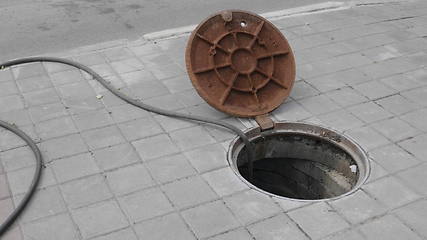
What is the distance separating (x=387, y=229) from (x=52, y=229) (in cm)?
275

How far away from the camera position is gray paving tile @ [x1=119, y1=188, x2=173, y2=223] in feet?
14.0

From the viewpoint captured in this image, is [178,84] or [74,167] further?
[178,84]

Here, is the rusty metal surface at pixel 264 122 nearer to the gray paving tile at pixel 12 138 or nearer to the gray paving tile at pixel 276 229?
the gray paving tile at pixel 276 229

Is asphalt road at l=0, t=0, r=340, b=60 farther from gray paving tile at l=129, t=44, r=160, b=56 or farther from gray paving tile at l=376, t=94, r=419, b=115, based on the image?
A: gray paving tile at l=376, t=94, r=419, b=115

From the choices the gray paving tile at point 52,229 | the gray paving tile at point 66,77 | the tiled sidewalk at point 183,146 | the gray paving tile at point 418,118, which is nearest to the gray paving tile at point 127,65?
the tiled sidewalk at point 183,146

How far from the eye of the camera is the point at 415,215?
432 cm

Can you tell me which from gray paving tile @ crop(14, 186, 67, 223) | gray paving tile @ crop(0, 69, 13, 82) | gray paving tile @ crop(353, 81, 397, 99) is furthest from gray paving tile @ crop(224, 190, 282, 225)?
gray paving tile @ crop(0, 69, 13, 82)

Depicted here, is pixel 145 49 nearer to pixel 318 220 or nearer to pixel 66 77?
pixel 66 77

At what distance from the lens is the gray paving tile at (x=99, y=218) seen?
411 cm

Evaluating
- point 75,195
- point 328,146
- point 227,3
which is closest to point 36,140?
point 75,195

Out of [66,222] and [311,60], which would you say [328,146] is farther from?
[66,222]

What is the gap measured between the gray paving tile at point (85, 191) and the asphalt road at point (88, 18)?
11.1 feet

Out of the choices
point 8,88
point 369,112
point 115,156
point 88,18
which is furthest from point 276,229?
point 88,18

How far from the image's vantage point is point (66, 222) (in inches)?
165
